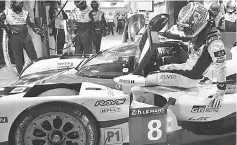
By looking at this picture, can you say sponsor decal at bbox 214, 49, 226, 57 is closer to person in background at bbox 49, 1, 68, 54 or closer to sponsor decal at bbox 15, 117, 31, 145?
sponsor decal at bbox 15, 117, 31, 145

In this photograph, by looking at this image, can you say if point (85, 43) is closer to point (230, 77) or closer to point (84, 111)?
point (230, 77)

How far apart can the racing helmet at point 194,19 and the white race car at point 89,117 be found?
0.66 m

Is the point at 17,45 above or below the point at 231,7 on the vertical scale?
below

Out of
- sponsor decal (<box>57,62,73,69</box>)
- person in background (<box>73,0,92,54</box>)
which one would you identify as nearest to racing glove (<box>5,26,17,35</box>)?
person in background (<box>73,0,92,54</box>)

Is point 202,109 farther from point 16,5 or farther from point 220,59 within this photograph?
point 16,5

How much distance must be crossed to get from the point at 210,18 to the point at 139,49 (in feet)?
2.60

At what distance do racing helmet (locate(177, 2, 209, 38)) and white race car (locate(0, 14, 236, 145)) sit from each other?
0.66m

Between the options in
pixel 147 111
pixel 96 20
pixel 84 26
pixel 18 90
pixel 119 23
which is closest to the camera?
pixel 147 111

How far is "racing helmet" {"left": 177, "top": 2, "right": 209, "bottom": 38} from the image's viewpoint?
2801mm

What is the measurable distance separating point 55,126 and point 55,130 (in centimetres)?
3

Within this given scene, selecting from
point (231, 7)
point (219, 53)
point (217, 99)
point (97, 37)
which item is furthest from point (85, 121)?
point (231, 7)

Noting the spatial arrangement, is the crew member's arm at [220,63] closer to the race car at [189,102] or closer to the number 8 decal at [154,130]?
the race car at [189,102]

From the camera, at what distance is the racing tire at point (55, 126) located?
2330mm

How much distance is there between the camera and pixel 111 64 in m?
3.32
